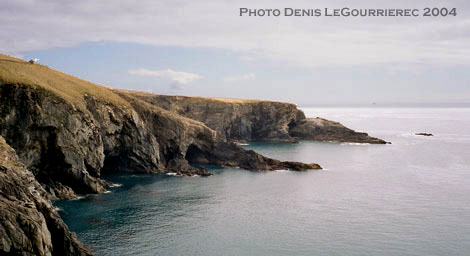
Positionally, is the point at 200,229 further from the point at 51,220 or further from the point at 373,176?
the point at 373,176

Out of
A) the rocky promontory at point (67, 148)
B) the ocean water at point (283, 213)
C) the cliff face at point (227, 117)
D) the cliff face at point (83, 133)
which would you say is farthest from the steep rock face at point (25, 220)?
the cliff face at point (227, 117)

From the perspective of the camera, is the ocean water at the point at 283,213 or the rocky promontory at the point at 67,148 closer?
the rocky promontory at the point at 67,148

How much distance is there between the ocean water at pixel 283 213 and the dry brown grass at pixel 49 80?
810 inches

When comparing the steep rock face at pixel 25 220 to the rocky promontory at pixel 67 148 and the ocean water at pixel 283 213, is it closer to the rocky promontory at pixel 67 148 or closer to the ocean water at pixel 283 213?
the rocky promontory at pixel 67 148

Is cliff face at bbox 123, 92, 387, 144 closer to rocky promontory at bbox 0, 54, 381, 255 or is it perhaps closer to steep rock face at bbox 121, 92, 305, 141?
steep rock face at bbox 121, 92, 305, 141

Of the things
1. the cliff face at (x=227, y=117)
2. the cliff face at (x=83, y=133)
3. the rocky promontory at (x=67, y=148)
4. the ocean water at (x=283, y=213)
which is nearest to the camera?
the rocky promontory at (x=67, y=148)

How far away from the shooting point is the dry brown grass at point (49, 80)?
8162 centimetres

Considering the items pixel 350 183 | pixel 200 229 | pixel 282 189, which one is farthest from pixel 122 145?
pixel 350 183

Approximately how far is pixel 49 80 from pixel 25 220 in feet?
196

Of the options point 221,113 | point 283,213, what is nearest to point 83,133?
point 283,213

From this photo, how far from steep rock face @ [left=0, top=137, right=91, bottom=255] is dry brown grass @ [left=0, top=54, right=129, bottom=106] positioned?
32010 mm

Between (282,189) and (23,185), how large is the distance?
5880 cm

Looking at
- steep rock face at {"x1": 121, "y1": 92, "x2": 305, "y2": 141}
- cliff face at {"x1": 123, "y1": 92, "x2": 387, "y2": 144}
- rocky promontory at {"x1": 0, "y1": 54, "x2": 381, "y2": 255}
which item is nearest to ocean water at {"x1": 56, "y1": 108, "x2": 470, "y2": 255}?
rocky promontory at {"x1": 0, "y1": 54, "x2": 381, "y2": 255}

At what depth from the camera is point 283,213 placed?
75688 millimetres
